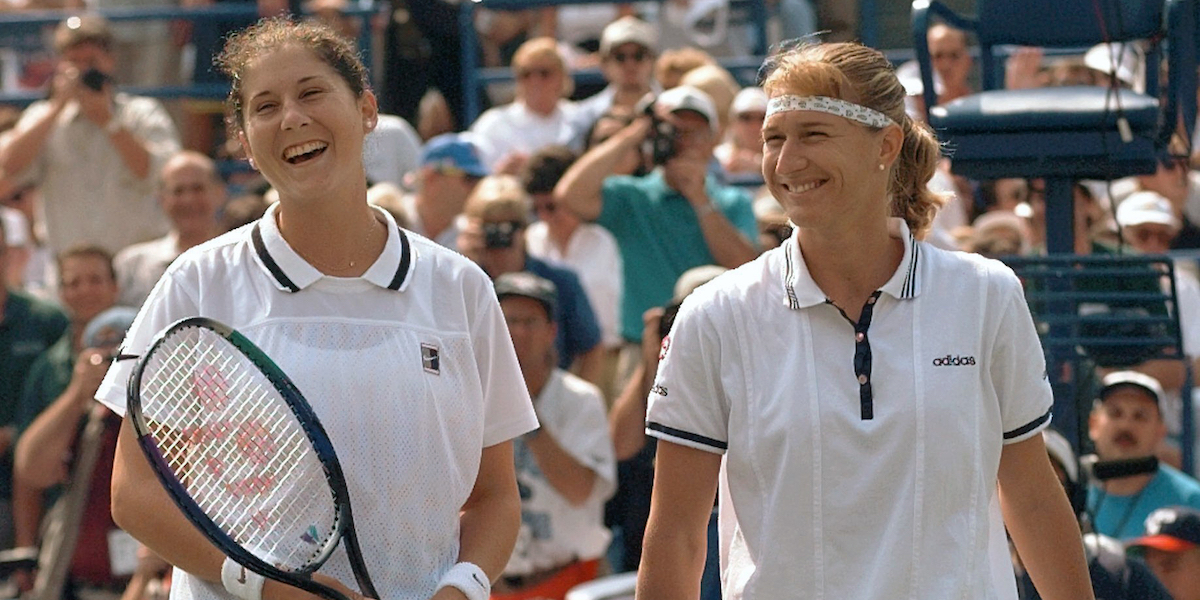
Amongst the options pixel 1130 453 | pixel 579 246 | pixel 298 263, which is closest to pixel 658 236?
pixel 579 246

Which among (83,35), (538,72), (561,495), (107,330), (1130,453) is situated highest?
(83,35)

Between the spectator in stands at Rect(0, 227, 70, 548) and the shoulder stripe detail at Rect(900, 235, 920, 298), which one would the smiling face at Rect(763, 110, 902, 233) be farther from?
the spectator in stands at Rect(0, 227, 70, 548)

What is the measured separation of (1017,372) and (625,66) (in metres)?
6.37

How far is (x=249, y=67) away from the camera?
10.9ft

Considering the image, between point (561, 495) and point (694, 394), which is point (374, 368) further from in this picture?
point (561, 495)

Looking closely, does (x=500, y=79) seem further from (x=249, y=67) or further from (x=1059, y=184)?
(x=249, y=67)

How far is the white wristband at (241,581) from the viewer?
308 centimetres

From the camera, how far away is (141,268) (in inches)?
338

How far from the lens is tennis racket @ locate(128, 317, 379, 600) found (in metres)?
3.07

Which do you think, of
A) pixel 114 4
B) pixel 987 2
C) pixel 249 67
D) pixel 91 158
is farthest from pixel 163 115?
pixel 249 67

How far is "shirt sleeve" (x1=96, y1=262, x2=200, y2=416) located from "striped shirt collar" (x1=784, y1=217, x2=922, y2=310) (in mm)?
1016

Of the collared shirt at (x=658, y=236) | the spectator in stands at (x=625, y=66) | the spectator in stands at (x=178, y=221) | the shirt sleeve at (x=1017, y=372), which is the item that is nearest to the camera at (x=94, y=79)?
the spectator in stands at (x=178, y=221)

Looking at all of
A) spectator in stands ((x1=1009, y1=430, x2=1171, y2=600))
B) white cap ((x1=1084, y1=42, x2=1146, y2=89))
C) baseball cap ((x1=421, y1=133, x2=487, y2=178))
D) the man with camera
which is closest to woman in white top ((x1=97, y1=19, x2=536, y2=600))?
spectator in stands ((x1=1009, y1=430, x2=1171, y2=600))

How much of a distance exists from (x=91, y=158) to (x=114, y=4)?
5.80 ft
